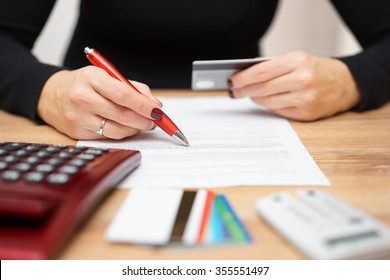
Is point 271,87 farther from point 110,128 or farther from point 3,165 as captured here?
point 3,165

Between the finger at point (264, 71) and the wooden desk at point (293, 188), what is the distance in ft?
0.27

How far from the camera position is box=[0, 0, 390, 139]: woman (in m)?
0.59

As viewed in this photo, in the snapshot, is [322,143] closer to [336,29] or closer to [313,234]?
[313,234]

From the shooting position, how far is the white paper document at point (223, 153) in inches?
18.3

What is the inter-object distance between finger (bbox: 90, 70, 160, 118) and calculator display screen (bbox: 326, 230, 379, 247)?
0.30m

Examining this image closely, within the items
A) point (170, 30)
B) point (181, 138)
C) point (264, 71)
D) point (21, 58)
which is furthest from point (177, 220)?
point (170, 30)

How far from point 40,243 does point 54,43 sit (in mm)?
1790

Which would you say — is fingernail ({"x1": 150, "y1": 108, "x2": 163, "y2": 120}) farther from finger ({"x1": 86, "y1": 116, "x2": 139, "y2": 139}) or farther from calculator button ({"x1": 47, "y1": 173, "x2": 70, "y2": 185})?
calculator button ({"x1": 47, "y1": 173, "x2": 70, "y2": 185})

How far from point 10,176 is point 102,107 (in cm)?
21

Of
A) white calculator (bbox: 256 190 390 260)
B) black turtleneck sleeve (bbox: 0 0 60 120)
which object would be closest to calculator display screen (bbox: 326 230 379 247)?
white calculator (bbox: 256 190 390 260)

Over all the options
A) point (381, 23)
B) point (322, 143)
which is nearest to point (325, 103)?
point (322, 143)

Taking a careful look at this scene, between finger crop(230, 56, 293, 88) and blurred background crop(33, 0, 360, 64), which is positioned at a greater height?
finger crop(230, 56, 293, 88)

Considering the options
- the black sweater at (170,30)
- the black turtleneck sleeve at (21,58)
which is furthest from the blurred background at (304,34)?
the black turtleneck sleeve at (21,58)

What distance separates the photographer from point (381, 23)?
0.88m
